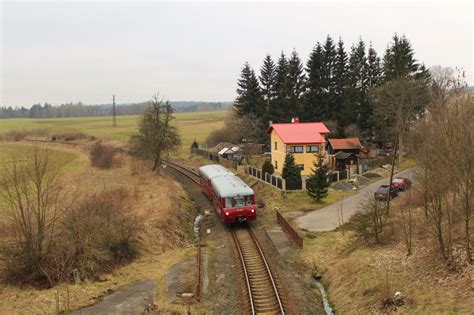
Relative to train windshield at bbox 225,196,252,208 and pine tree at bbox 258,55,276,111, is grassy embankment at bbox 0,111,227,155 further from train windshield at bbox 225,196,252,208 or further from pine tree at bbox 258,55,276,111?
train windshield at bbox 225,196,252,208

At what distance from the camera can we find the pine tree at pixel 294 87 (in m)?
60.1

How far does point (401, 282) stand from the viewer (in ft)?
52.9

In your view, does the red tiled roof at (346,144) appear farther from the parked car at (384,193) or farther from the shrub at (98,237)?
the shrub at (98,237)

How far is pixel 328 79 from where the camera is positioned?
199 feet

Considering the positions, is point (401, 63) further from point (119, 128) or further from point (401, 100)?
point (119, 128)

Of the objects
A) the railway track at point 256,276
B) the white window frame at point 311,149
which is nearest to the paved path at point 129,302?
the railway track at point 256,276

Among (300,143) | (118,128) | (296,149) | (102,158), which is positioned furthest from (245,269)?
(118,128)

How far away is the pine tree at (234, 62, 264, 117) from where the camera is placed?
2724 inches

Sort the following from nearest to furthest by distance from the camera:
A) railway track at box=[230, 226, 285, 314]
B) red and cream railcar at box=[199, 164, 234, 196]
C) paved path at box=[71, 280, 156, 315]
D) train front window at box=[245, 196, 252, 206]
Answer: paved path at box=[71, 280, 156, 315]
railway track at box=[230, 226, 285, 314]
train front window at box=[245, 196, 252, 206]
red and cream railcar at box=[199, 164, 234, 196]

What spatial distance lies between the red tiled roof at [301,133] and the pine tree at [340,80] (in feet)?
41.4

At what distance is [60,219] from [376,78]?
172 feet

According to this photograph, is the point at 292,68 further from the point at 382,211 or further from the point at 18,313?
the point at 18,313

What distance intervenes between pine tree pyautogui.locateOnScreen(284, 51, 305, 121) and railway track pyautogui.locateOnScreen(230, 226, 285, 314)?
35.7 m

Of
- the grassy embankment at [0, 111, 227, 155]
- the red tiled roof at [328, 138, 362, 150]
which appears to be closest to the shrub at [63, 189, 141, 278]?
the red tiled roof at [328, 138, 362, 150]
